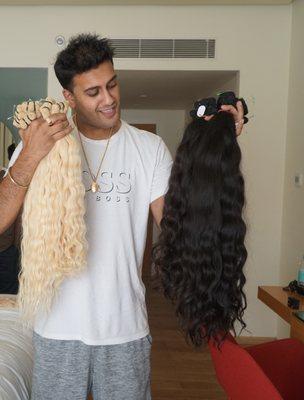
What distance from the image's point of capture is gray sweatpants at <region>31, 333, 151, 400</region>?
109 cm

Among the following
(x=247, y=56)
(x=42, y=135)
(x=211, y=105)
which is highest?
(x=247, y=56)

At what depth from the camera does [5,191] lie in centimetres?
107

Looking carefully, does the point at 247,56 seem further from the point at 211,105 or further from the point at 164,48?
the point at 211,105

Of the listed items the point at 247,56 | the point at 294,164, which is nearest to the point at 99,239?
the point at 294,164

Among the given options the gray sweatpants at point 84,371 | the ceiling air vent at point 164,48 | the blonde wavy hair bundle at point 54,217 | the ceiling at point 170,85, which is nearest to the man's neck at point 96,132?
the blonde wavy hair bundle at point 54,217

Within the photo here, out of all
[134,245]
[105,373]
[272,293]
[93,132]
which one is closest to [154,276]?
[134,245]

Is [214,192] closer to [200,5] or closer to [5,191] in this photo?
[5,191]

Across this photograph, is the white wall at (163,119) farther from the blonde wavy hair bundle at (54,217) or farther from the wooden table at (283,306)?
the blonde wavy hair bundle at (54,217)

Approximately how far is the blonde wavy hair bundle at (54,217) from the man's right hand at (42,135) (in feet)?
0.07

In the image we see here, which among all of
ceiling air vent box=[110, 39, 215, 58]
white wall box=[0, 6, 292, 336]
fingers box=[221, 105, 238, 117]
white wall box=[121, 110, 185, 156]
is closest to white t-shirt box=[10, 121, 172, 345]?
fingers box=[221, 105, 238, 117]

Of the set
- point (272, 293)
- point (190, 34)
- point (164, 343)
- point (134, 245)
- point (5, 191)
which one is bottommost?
point (164, 343)

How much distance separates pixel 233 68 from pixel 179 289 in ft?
8.66

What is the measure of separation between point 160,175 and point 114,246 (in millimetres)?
246

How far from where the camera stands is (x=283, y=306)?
187 cm
